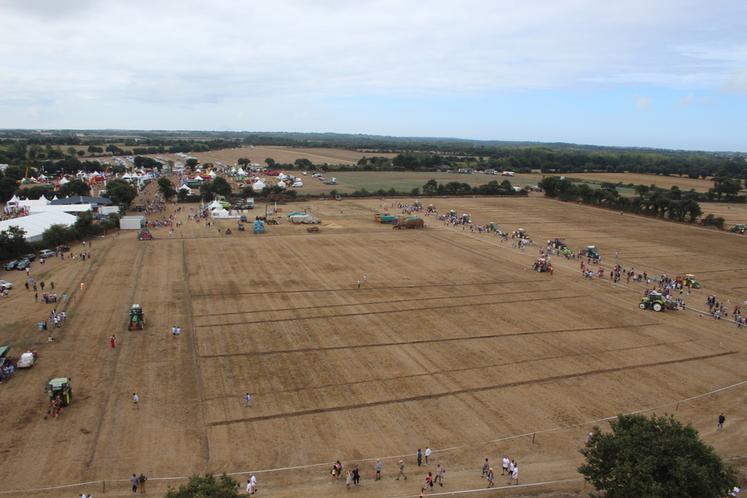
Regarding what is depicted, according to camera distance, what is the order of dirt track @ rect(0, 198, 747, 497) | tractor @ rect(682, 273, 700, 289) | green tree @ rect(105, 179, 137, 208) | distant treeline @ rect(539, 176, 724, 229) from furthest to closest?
green tree @ rect(105, 179, 137, 208) < distant treeline @ rect(539, 176, 724, 229) < tractor @ rect(682, 273, 700, 289) < dirt track @ rect(0, 198, 747, 497)

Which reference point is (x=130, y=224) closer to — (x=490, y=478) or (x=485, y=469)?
(x=485, y=469)

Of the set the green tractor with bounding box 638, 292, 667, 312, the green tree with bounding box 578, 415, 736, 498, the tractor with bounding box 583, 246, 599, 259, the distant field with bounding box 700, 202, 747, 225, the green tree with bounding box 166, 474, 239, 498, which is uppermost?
the distant field with bounding box 700, 202, 747, 225

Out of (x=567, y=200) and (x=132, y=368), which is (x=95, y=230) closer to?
(x=132, y=368)

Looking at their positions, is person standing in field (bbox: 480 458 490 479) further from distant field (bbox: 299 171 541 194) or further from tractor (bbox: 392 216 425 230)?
distant field (bbox: 299 171 541 194)

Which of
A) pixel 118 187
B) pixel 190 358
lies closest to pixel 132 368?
pixel 190 358

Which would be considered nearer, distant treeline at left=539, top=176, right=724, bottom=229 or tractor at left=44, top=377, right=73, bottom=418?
tractor at left=44, top=377, right=73, bottom=418

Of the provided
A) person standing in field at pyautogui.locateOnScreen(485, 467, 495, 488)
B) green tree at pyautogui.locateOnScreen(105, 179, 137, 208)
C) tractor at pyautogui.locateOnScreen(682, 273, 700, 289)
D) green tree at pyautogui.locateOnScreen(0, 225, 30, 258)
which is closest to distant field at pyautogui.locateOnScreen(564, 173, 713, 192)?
tractor at pyautogui.locateOnScreen(682, 273, 700, 289)

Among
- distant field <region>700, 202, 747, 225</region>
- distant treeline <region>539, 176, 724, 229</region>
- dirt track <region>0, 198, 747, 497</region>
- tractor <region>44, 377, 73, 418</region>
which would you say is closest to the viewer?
dirt track <region>0, 198, 747, 497</region>
